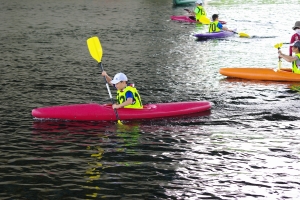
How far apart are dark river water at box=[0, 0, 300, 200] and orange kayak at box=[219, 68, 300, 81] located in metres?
0.30

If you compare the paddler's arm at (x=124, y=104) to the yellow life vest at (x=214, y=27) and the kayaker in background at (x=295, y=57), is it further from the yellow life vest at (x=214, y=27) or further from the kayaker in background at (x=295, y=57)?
the yellow life vest at (x=214, y=27)

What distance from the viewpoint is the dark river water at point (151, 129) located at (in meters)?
9.36

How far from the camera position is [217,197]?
886cm

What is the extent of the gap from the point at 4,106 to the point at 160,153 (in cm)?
518

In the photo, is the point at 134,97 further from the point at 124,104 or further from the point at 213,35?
the point at 213,35

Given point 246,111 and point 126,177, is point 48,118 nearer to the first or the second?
point 126,177

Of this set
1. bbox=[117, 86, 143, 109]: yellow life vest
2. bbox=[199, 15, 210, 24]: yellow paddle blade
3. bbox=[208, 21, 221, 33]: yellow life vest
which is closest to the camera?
bbox=[117, 86, 143, 109]: yellow life vest

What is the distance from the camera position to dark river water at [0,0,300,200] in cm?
936

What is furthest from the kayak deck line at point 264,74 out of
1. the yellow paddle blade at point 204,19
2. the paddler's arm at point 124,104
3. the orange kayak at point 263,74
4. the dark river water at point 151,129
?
the yellow paddle blade at point 204,19

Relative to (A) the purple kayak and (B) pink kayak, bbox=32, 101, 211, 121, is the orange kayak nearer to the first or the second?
(B) pink kayak, bbox=32, 101, 211, 121

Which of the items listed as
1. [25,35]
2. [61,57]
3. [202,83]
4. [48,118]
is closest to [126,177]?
[48,118]

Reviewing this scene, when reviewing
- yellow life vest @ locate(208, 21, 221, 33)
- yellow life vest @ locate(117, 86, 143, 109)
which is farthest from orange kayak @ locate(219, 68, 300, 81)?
yellow life vest @ locate(208, 21, 221, 33)

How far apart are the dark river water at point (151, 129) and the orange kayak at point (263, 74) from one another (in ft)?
1.00

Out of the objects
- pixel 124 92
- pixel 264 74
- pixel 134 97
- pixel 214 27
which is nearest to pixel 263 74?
pixel 264 74
